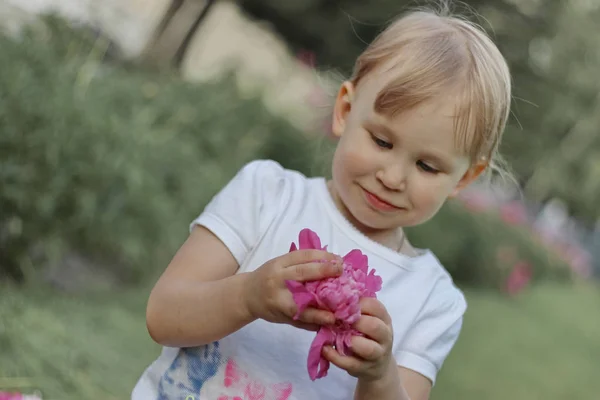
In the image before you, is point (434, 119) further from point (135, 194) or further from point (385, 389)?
point (135, 194)

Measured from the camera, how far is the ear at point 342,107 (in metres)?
1.84

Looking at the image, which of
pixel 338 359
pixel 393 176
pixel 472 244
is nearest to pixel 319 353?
pixel 338 359

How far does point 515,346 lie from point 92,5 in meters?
4.86

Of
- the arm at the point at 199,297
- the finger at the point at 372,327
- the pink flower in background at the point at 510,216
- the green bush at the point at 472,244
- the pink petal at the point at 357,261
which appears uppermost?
the pink petal at the point at 357,261

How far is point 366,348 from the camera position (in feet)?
4.33

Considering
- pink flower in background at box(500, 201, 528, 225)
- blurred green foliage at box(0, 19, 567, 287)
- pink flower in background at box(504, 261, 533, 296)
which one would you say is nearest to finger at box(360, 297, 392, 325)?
blurred green foliage at box(0, 19, 567, 287)

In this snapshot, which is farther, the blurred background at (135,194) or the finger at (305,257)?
the blurred background at (135,194)

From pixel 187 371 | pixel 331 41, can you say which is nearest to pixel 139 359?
pixel 187 371

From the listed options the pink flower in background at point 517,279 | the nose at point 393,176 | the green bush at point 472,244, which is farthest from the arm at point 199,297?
the pink flower in background at point 517,279

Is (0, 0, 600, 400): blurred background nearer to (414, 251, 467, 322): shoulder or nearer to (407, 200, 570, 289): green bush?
(407, 200, 570, 289): green bush

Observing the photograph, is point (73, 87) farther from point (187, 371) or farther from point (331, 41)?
point (331, 41)

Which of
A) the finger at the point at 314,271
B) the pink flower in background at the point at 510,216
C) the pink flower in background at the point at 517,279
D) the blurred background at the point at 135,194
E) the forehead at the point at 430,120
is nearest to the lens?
the finger at the point at 314,271

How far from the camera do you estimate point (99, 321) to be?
A: 4.20 metres

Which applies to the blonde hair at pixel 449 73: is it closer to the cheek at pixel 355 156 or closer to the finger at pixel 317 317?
the cheek at pixel 355 156
